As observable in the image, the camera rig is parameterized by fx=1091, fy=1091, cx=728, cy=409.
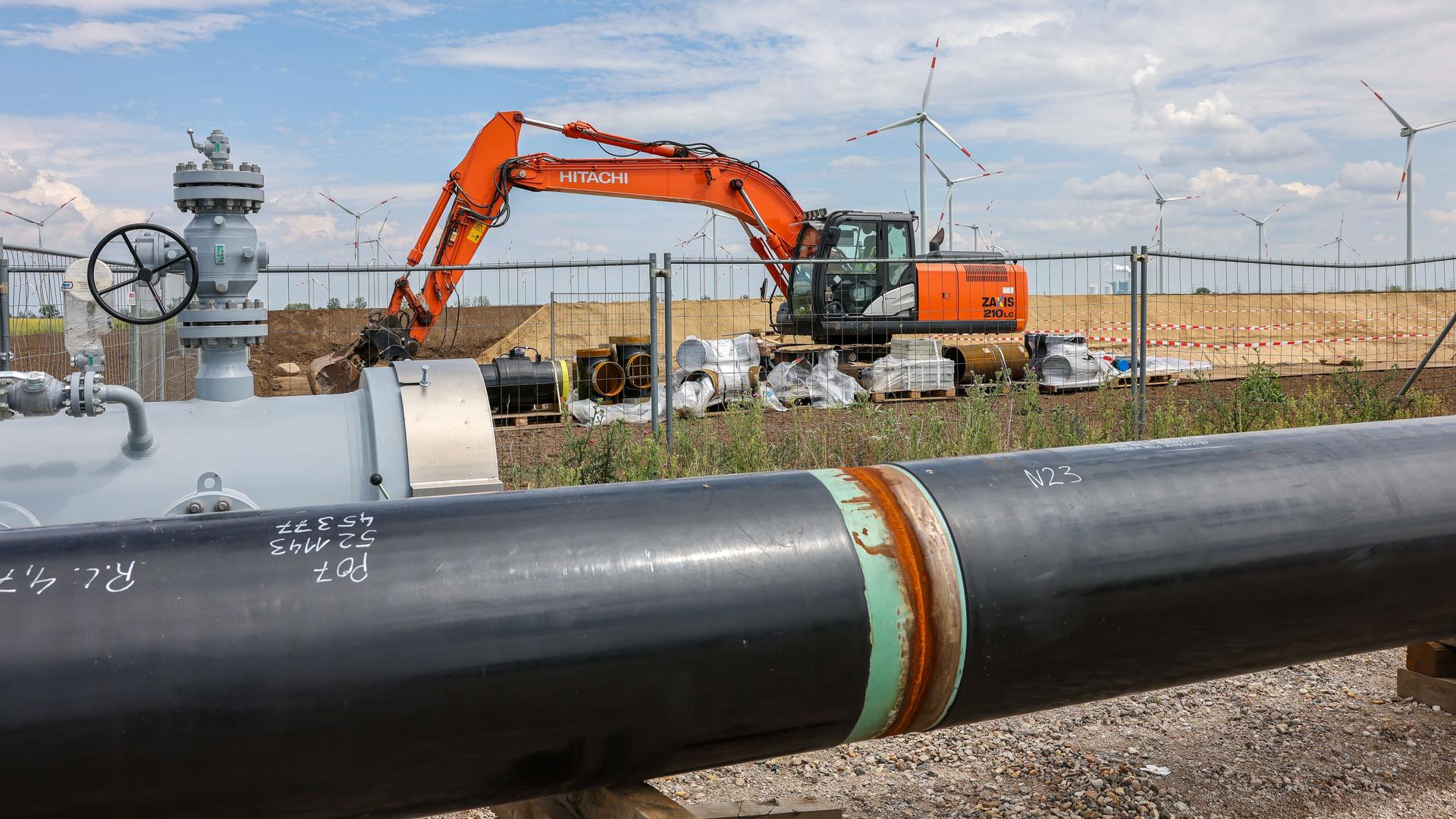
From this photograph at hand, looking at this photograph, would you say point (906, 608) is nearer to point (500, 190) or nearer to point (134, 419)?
point (134, 419)

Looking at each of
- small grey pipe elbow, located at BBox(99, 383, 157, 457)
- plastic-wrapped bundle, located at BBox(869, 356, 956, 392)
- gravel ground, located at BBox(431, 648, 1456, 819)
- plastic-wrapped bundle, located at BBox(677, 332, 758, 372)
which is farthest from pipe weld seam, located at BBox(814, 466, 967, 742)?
plastic-wrapped bundle, located at BBox(869, 356, 956, 392)

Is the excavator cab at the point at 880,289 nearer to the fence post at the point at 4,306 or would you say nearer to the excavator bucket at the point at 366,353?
the excavator bucket at the point at 366,353

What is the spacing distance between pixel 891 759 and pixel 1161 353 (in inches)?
790

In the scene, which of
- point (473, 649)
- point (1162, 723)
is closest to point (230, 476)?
point (473, 649)

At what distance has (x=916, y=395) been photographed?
1090 cm

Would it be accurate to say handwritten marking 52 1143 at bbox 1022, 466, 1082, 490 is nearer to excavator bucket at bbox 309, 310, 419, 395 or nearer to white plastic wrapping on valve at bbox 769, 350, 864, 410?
white plastic wrapping on valve at bbox 769, 350, 864, 410

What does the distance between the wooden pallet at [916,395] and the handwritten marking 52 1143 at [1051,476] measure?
812 centimetres

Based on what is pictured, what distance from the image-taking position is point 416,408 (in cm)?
343

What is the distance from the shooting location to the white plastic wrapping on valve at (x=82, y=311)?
Answer: 4.18 meters

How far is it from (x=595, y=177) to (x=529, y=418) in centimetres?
346

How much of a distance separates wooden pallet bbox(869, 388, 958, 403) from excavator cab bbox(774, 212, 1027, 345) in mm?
1147

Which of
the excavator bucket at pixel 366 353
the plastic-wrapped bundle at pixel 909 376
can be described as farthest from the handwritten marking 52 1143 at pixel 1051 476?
the excavator bucket at pixel 366 353

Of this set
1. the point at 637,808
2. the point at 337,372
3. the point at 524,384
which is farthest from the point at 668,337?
the point at 337,372

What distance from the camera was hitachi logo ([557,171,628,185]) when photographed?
38.7 feet
